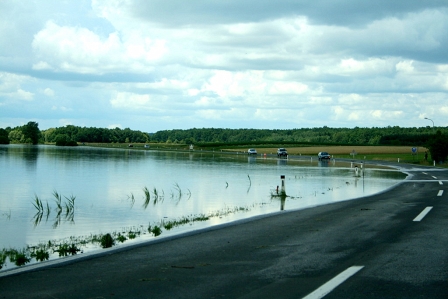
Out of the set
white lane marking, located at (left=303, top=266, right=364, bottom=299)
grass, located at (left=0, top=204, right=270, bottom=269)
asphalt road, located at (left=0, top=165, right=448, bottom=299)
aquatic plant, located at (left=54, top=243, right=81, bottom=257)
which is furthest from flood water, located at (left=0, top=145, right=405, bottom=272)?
white lane marking, located at (left=303, top=266, right=364, bottom=299)

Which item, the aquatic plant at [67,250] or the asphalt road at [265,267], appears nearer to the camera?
the asphalt road at [265,267]

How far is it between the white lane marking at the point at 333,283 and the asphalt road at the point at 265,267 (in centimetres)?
1

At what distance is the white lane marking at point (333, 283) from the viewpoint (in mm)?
7049

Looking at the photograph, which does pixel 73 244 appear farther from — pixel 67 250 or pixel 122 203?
pixel 122 203

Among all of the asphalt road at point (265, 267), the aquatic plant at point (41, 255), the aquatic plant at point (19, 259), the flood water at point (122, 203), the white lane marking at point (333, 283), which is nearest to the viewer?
the white lane marking at point (333, 283)

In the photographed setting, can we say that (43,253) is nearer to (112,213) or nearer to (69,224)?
(69,224)

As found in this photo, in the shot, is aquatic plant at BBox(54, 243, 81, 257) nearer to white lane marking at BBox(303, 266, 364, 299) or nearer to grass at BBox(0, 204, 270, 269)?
grass at BBox(0, 204, 270, 269)

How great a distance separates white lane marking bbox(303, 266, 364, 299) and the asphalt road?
13 millimetres

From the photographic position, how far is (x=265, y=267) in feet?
29.0

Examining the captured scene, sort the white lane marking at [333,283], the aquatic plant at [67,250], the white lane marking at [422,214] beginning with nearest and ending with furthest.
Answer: the white lane marking at [333,283] < the aquatic plant at [67,250] < the white lane marking at [422,214]

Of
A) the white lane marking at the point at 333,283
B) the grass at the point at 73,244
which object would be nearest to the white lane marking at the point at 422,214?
the grass at the point at 73,244

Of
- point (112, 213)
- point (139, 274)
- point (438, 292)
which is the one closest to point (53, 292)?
point (139, 274)

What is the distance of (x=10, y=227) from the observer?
17562 millimetres

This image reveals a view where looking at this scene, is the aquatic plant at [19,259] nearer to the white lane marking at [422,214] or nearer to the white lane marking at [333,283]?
the white lane marking at [333,283]
